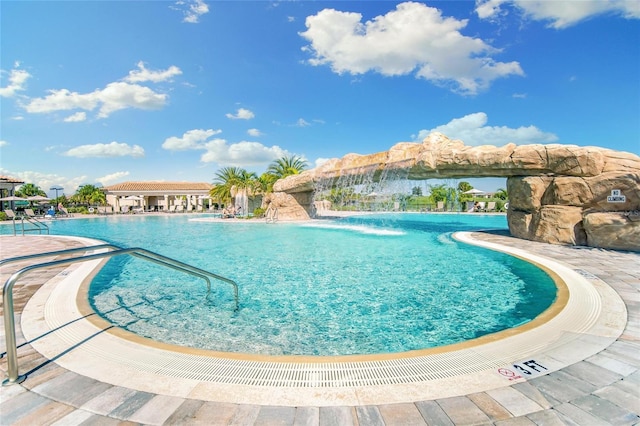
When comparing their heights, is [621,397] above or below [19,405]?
below

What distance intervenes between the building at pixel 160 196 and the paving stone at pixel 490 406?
5111cm

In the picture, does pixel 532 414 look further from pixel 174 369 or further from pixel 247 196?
pixel 247 196

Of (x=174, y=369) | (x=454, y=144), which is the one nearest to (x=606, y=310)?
(x=174, y=369)

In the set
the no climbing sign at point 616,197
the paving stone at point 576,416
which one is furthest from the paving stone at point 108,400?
the no climbing sign at point 616,197

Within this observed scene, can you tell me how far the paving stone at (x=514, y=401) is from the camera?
2.40 metres

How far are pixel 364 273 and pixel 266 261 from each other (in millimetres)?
3317

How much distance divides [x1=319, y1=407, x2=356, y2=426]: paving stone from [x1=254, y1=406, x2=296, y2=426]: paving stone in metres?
0.22

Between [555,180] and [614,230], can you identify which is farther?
[555,180]

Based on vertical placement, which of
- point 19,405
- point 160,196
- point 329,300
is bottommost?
point 329,300

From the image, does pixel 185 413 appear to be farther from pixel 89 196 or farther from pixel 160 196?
pixel 89 196

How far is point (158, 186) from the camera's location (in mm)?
55188

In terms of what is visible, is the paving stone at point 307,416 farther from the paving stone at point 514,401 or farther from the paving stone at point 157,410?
the paving stone at point 514,401

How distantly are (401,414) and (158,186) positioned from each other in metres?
60.3

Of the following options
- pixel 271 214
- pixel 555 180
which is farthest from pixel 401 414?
pixel 271 214
